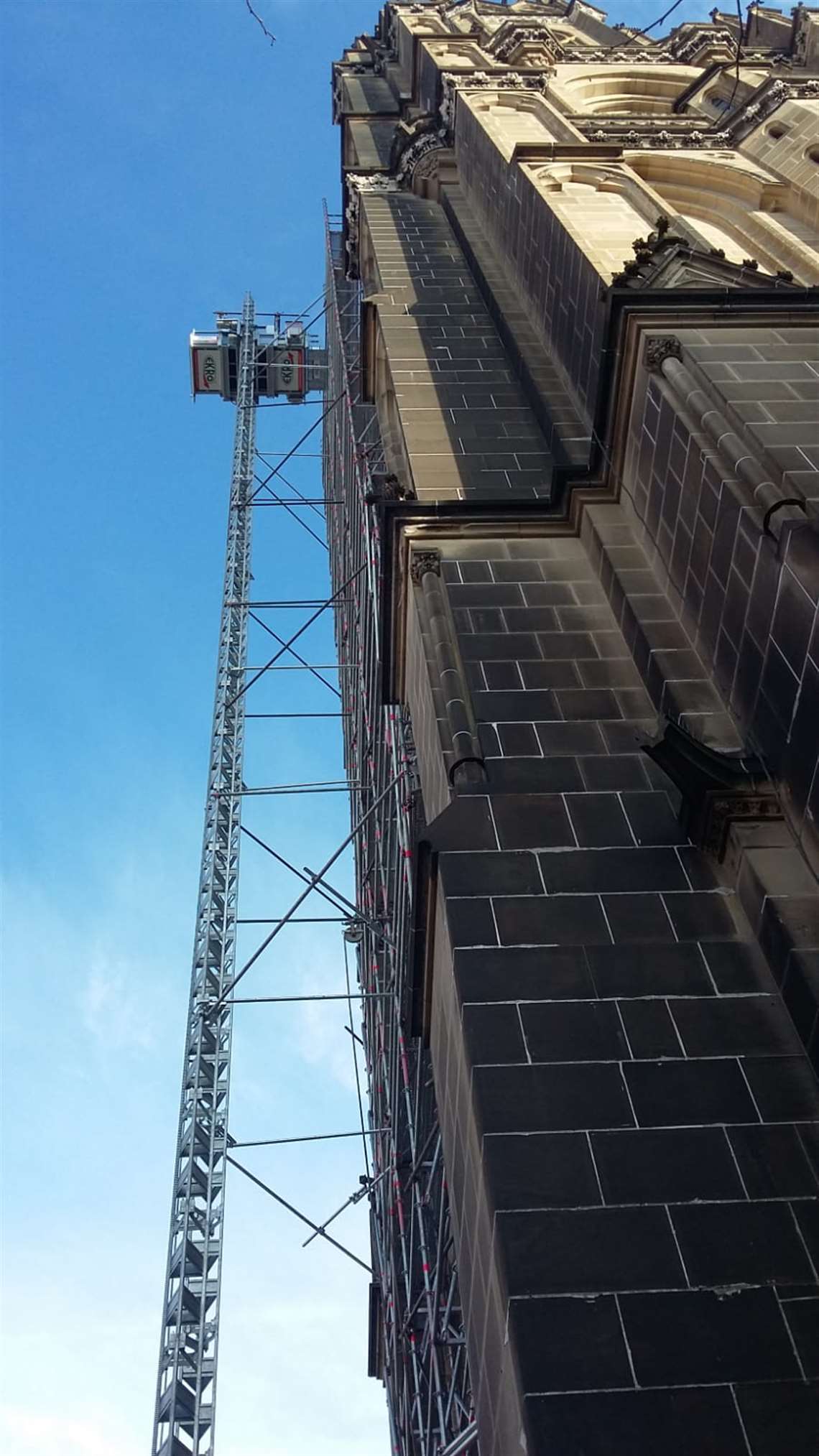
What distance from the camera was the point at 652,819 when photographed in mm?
10664

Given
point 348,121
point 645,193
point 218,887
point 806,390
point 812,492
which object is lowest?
point 812,492

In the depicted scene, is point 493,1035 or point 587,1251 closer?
point 587,1251

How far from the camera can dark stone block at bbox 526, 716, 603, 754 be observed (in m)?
11.5

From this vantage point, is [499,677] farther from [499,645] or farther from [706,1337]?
[706,1337]

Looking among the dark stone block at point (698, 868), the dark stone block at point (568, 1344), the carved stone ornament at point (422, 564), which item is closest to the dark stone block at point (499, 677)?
the carved stone ornament at point (422, 564)

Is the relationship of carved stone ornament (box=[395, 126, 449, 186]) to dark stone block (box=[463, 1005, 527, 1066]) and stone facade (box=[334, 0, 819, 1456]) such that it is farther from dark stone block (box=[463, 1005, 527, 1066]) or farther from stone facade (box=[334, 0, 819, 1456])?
dark stone block (box=[463, 1005, 527, 1066])

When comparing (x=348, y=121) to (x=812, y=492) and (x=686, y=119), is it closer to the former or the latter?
(x=686, y=119)

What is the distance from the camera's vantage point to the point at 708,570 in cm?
1132

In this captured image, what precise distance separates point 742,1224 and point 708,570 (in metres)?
5.60

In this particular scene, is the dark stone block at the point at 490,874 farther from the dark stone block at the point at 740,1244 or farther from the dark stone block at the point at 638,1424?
the dark stone block at the point at 638,1424

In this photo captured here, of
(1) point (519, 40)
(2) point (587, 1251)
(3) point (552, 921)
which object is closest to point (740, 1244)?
(2) point (587, 1251)

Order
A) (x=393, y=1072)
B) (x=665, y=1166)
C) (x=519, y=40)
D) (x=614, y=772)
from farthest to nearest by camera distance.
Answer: (x=519, y=40), (x=393, y=1072), (x=614, y=772), (x=665, y=1166)

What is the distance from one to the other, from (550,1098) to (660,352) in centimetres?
758

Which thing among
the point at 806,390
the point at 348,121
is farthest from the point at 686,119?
the point at 806,390
